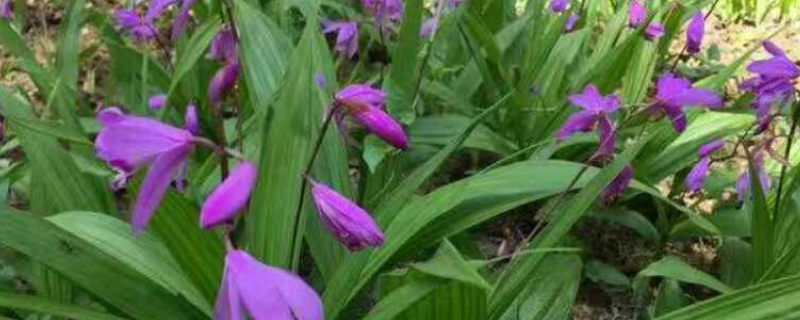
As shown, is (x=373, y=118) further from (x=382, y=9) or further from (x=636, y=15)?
(x=636, y=15)

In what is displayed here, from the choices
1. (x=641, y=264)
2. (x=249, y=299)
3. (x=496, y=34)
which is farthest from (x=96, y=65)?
(x=249, y=299)

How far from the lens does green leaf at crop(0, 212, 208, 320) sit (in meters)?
1.54

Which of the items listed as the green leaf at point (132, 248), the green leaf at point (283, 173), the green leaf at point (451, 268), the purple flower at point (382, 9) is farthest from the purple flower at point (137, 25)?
the green leaf at point (451, 268)

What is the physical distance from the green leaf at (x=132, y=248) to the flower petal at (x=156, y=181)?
0.44m

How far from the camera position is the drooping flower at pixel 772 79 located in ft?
6.45

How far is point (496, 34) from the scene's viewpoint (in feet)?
10.4

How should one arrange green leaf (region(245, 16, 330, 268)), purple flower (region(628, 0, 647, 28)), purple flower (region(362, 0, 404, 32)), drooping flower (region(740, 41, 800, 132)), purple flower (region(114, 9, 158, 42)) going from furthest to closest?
purple flower (region(628, 0, 647, 28)) < purple flower (region(114, 9, 158, 42)) < purple flower (region(362, 0, 404, 32)) < drooping flower (region(740, 41, 800, 132)) < green leaf (region(245, 16, 330, 268))

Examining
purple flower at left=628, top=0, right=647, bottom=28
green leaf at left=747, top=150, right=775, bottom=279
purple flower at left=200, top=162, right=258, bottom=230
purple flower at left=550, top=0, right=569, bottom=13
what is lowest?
green leaf at left=747, top=150, right=775, bottom=279

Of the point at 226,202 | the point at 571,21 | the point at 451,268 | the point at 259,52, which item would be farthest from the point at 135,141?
the point at 571,21

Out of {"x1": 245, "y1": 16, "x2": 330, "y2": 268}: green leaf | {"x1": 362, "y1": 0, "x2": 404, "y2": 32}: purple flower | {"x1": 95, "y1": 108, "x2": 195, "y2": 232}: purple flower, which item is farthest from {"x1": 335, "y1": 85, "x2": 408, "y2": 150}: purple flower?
{"x1": 362, "y1": 0, "x2": 404, "y2": 32}: purple flower

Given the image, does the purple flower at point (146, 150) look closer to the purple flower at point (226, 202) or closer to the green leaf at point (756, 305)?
the purple flower at point (226, 202)

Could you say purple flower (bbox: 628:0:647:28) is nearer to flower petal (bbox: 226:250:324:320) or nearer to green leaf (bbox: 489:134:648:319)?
green leaf (bbox: 489:134:648:319)

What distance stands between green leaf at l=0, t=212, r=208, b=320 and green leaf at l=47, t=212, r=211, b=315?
3 cm

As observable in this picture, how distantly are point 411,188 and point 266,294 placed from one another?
0.83m
